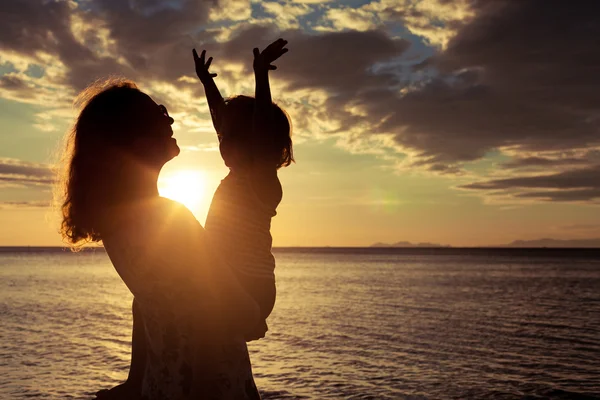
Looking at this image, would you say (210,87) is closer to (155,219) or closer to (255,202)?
(255,202)

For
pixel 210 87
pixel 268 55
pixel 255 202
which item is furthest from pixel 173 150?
pixel 210 87

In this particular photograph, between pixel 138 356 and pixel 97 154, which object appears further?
pixel 138 356

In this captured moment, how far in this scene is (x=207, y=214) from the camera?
2.81 metres

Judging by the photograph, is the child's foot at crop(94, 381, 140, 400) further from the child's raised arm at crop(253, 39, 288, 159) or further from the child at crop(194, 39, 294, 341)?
the child's raised arm at crop(253, 39, 288, 159)

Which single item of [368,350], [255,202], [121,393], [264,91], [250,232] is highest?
[264,91]

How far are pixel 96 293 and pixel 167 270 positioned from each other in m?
48.9

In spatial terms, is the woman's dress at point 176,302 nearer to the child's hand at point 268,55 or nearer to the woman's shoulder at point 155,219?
the woman's shoulder at point 155,219

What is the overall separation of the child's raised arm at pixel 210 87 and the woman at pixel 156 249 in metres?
1.07

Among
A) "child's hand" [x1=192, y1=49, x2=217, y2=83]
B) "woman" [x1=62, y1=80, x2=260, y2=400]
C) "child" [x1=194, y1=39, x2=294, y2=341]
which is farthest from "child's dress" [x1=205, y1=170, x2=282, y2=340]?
"child's hand" [x1=192, y1=49, x2=217, y2=83]

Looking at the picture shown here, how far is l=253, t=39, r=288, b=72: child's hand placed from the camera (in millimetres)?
2502

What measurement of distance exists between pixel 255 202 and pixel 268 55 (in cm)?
67

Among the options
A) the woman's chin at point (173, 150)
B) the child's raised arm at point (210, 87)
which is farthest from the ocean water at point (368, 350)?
the woman's chin at point (173, 150)

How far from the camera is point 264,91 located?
2.46 metres

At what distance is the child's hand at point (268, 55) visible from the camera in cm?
250
